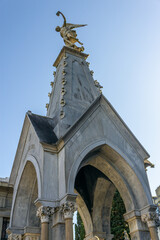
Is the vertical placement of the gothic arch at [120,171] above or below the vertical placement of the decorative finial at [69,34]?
below

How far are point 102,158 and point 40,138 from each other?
3.18 m

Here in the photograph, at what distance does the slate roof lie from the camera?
1035 centimetres

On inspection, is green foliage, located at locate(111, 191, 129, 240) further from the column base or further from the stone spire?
the stone spire

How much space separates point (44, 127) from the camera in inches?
452

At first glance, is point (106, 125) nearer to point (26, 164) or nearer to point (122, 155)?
point (122, 155)

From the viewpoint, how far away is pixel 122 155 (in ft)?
36.2

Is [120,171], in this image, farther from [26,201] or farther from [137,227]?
[26,201]

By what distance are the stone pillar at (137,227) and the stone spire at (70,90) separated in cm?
441

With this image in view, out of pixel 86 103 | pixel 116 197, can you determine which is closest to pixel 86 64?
pixel 86 103

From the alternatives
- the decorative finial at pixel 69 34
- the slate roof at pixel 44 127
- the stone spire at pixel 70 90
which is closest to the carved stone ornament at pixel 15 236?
the slate roof at pixel 44 127

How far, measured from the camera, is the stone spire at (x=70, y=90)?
1164 centimetres

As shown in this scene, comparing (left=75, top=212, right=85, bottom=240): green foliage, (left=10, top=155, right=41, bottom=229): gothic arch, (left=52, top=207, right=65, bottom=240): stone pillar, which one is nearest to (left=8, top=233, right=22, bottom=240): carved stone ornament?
(left=10, top=155, right=41, bottom=229): gothic arch

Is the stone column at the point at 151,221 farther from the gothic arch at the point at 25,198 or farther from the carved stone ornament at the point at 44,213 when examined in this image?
the gothic arch at the point at 25,198

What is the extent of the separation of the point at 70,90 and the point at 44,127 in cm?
286
